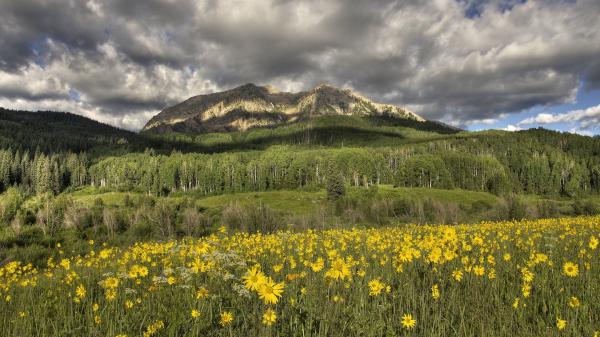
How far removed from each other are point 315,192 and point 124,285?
117 m

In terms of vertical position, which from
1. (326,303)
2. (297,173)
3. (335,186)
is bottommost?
(335,186)

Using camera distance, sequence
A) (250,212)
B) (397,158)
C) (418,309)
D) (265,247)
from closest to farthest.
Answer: (418,309)
(265,247)
(250,212)
(397,158)

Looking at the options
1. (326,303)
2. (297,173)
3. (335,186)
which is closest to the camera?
(326,303)

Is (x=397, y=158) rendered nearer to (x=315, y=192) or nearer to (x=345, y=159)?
(x=345, y=159)

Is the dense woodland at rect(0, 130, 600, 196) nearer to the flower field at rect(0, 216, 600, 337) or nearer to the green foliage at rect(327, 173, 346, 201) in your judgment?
the green foliage at rect(327, 173, 346, 201)

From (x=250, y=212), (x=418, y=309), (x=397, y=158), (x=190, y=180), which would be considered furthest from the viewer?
(x=397, y=158)

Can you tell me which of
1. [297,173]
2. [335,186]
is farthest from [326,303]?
[297,173]

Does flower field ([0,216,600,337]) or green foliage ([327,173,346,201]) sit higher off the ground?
flower field ([0,216,600,337])

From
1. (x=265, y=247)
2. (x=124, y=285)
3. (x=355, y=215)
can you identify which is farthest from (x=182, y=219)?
(x=124, y=285)

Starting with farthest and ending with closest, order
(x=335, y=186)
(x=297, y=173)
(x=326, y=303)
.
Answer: (x=297, y=173) → (x=335, y=186) → (x=326, y=303)

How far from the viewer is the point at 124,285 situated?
6332 millimetres

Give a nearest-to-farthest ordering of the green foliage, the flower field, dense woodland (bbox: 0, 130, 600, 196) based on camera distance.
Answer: the flower field → the green foliage → dense woodland (bbox: 0, 130, 600, 196)

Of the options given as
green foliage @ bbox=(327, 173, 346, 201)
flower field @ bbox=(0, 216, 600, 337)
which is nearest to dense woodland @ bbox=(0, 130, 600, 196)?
green foliage @ bbox=(327, 173, 346, 201)

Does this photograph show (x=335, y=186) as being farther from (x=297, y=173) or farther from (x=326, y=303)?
(x=326, y=303)
